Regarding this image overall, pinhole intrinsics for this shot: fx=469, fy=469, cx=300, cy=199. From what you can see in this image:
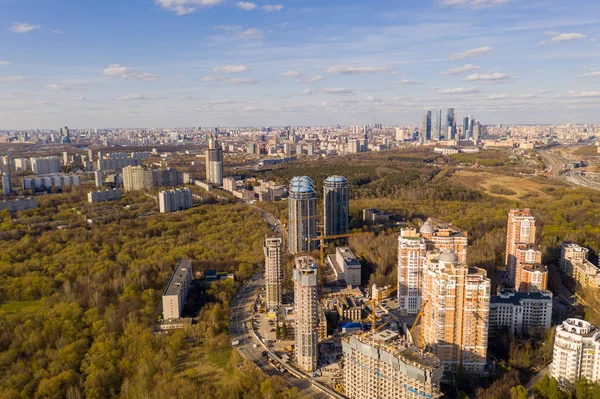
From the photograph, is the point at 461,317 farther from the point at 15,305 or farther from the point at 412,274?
the point at 15,305

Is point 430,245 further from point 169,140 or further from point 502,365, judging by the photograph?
point 169,140

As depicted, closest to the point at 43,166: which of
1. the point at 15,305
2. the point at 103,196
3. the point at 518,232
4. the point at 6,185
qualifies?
the point at 6,185

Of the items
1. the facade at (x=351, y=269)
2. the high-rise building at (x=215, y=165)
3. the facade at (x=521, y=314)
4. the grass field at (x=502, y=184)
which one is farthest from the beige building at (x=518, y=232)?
the high-rise building at (x=215, y=165)

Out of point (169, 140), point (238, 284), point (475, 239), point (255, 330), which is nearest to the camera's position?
point (255, 330)

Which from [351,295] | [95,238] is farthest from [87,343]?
[95,238]

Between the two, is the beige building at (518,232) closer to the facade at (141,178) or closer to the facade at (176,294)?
the facade at (176,294)

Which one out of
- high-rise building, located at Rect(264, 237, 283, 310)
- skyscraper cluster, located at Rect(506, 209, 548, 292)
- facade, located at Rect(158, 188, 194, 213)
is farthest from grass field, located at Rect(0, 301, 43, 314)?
skyscraper cluster, located at Rect(506, 209, 548, 292)
